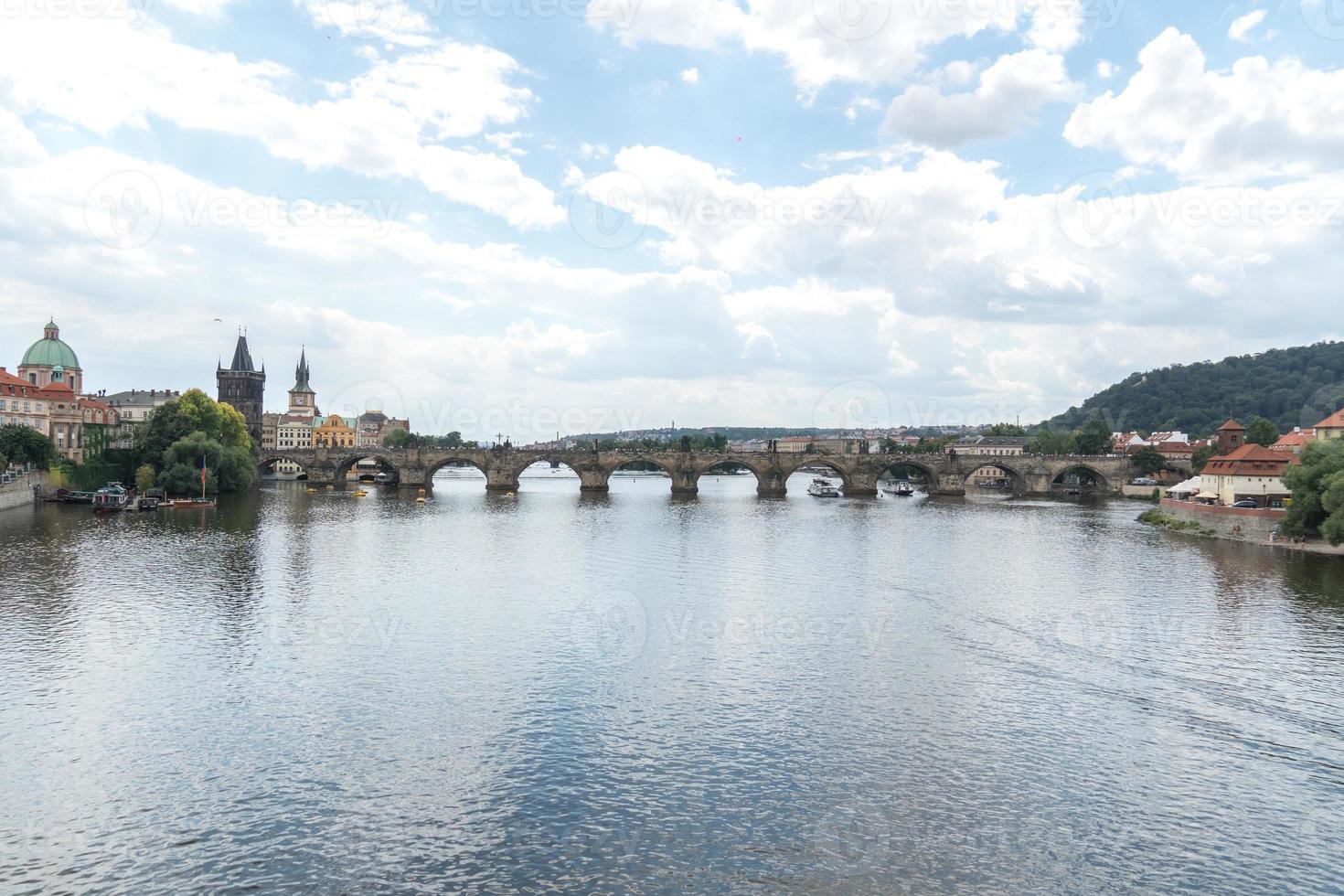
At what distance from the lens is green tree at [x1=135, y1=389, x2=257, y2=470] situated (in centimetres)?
10781

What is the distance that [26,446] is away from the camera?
292ft

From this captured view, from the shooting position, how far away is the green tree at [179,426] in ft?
354

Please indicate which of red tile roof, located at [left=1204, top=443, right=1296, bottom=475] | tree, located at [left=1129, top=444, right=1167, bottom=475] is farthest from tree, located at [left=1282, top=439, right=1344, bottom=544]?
tree, located at [left=1129, top=444, right=1167, bottom=475]

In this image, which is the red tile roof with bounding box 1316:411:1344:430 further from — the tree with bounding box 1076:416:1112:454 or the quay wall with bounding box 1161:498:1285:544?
the tree with bounding box 1076:416:1112:454

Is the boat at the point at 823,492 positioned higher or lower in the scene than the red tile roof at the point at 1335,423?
lower

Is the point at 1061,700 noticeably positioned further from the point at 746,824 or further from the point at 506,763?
the point at 506,763

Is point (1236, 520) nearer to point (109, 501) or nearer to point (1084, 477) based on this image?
point (1084, 477)

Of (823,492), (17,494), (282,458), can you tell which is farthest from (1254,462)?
(282,458)

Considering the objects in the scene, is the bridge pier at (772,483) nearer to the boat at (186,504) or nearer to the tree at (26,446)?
the boat at (186,504)

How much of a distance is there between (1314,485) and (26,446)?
11120 cm

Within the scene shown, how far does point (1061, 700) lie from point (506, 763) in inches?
714

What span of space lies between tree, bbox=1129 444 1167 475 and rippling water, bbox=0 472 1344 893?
102 metres

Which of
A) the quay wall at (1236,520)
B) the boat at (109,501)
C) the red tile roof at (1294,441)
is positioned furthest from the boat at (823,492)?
the boat at (109,501)

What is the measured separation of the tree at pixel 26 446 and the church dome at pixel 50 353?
1956 inches
